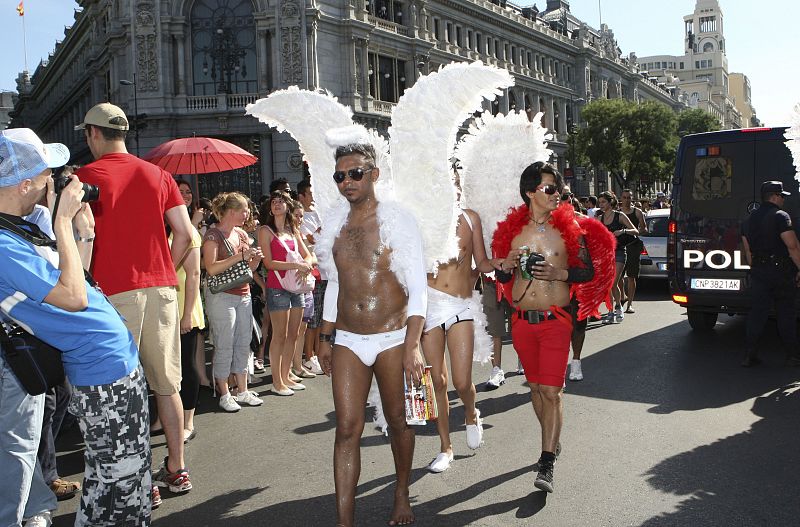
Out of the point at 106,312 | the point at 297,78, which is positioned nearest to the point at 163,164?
the point at 106,312

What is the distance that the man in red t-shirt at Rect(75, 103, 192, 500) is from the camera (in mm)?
4586

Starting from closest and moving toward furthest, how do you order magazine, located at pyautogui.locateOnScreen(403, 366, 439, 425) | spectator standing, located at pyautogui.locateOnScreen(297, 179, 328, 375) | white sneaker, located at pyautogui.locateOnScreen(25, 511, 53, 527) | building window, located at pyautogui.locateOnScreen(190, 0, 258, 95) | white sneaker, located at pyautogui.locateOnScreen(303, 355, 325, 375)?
white sneaker, located at pyautogui.locateOnScreen(25, 511, 53, 527) → magazine, located at pyautogui.locateOnScreen(403, 366, 439, 425) → spectator standing, located at pyautogui.locateOnScreen(297, 179, 328, 375) → white sneaker, located at pyautogui.locateOnScreen(303, 355, 325, 375) → building window, located at pyautogui.locateOnScreen(190, 0, 258, 95)

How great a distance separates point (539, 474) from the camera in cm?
481

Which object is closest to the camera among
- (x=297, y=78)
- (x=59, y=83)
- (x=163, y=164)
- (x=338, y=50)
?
(x=163, y=164)

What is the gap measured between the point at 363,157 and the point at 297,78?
119 ft

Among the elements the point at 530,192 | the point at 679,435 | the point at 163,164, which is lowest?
the point at 679,435

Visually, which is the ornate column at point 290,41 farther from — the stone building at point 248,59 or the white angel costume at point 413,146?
the white angel costume at point 413,146

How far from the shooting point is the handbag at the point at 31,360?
10.2 feet

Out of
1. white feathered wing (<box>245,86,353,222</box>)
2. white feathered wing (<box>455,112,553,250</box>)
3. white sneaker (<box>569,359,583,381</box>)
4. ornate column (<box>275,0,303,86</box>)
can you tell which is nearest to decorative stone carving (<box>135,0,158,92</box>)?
ornate column (<box>275,0,303,86</box>)

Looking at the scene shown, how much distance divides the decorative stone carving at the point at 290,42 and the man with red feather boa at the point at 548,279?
1384 inches

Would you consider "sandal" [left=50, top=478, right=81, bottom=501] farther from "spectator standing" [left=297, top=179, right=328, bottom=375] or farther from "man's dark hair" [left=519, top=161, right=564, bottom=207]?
"spectator standing" [left=297, top=179, right=328, bottom=375]

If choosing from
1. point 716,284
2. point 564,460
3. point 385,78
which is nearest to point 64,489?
point 564,460

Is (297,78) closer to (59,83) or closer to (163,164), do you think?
(163,164)

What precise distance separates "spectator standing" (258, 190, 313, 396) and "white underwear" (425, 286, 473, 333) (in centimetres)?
271
